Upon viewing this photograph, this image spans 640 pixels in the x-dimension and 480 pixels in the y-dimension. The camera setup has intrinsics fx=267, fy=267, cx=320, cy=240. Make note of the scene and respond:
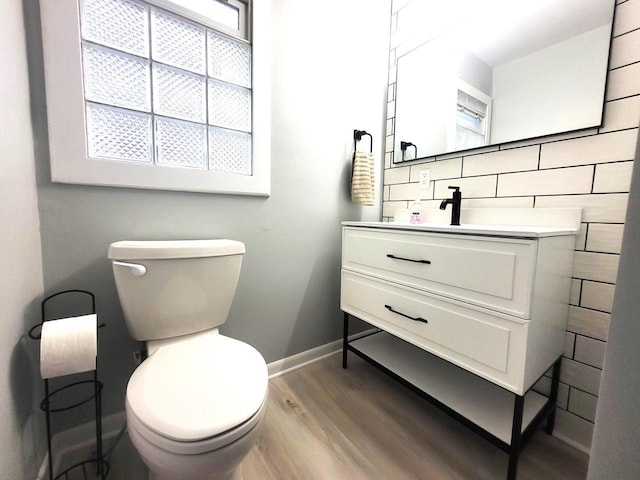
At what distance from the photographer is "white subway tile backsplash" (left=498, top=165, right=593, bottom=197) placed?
3.40 feet

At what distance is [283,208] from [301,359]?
914 millimetres

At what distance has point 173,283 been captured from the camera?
3.25ft

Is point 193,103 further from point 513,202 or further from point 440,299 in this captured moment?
point 513,202

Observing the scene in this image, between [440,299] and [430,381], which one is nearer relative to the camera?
[440,299]

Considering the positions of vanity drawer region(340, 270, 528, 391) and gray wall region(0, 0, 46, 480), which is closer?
gray wall region(0, 0, 46, 480)

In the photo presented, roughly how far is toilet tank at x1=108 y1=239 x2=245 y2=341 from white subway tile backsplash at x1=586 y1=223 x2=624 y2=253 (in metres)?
1.37

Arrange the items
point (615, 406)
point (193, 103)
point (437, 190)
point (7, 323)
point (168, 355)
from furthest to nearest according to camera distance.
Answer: point (437, 190) < point (193, 103) < point (168, 355) < point (7, 323) < point (615, 406)

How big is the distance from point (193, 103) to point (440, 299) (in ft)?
4.39

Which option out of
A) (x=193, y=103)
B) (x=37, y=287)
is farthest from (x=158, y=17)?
(x=37, y=287)

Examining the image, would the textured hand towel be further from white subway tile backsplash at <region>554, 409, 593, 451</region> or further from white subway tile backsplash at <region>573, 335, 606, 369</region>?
white subway tile backsplash at <region>554, 409, 593, 451</region>

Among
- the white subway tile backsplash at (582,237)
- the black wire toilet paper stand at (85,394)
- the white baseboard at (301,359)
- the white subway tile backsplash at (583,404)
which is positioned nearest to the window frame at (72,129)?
the black wire toilet paper stand at (85,394)

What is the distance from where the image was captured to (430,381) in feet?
4.07

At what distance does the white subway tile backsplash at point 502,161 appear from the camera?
3.84ft

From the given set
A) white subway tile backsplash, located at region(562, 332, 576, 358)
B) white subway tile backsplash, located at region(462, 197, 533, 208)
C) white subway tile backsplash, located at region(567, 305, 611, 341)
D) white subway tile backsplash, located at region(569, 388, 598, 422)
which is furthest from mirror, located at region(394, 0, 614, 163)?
white subway tile backsplash, located at region(569, 388, 598, 422)
